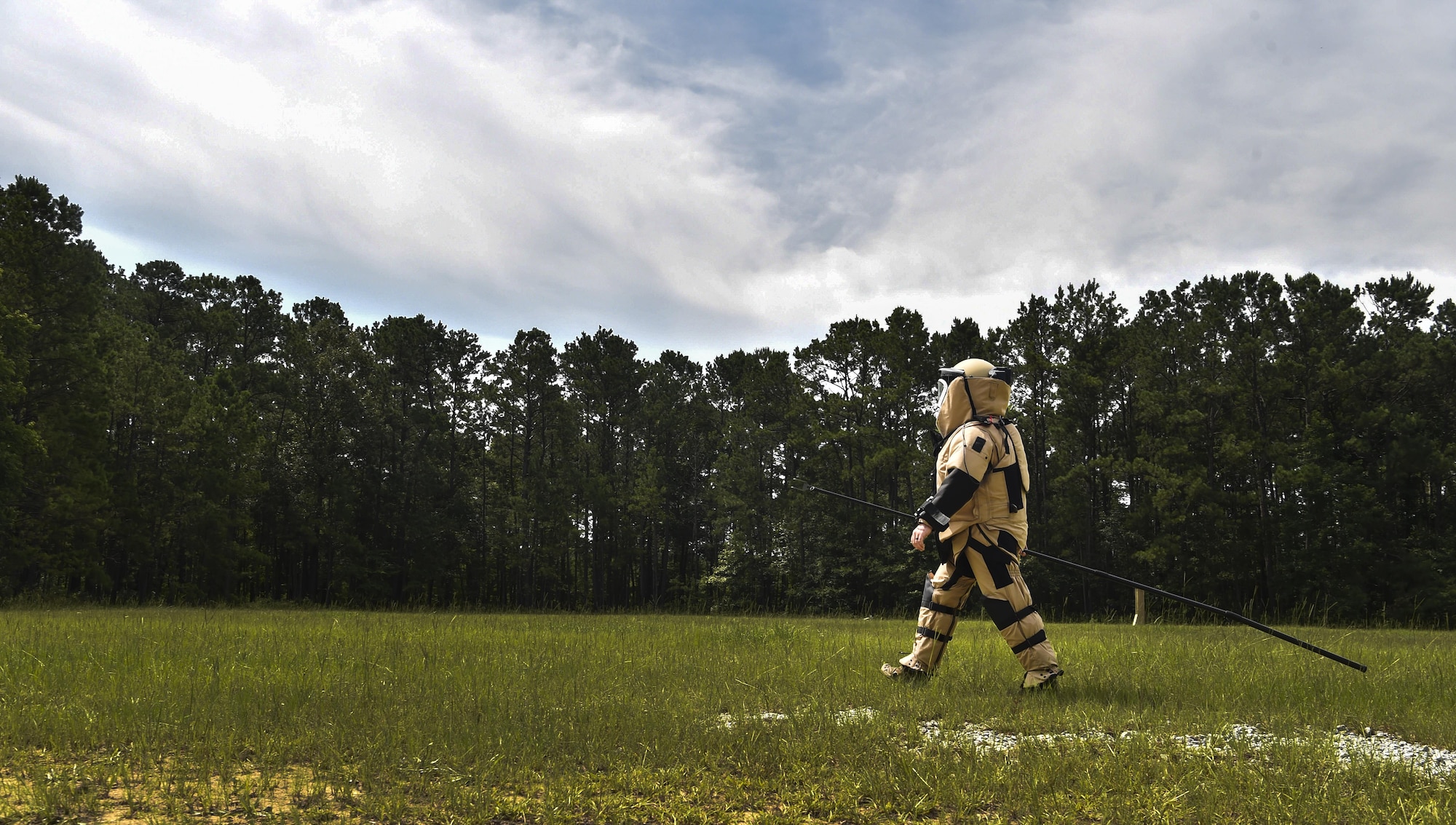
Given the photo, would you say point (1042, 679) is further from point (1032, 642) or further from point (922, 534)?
point (922, 534)

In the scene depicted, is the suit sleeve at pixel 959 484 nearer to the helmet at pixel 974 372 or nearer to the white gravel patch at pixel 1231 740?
the helmet at pixel 974 372

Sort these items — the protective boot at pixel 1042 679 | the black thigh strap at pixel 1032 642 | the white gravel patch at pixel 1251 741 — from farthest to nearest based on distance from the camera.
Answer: the black thigh strap at pixel 1032 642 → the protective boot at pixel 1042 679 → the white gravel patch at pixel 1251 741

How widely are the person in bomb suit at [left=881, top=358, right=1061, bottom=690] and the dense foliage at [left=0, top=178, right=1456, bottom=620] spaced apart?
21.7 metres

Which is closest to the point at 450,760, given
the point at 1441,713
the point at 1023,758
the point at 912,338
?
the point at 1023,758

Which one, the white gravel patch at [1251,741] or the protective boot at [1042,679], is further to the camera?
the protective boot at [1042,679]

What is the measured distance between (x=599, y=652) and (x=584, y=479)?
130 ft

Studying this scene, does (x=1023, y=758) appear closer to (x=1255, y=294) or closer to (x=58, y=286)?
(x=58, y=286)

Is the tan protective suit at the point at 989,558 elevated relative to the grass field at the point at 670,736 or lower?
elevated

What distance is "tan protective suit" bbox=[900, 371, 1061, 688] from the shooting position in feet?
22.3

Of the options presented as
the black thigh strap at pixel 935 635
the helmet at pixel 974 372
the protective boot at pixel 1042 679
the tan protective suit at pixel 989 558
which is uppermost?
the helmet at pixel 974 372

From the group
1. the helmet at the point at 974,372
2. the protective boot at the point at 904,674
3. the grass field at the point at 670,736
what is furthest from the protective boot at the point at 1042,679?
the helmet at the point at 974,372

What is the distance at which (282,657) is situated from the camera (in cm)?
782

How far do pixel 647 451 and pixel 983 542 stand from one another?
47.5 m

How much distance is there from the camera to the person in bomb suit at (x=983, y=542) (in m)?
6.79
